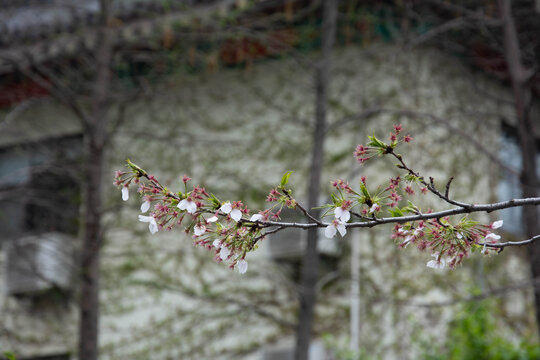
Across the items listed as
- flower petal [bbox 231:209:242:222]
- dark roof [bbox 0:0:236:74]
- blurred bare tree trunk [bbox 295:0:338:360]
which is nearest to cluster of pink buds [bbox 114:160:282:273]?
flower petal [bbox 231:209:242:222]

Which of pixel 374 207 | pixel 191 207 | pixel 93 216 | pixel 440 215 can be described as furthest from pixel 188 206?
pixel 93 216

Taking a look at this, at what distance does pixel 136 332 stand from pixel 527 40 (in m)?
5.13

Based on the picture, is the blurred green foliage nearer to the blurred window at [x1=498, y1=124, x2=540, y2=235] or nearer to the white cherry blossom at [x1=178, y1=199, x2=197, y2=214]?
the blurred window at [x1=498, y1=124, x2=540, y2=235]

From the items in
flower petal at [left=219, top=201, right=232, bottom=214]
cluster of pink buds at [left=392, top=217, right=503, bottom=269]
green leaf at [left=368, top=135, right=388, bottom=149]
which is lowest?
cluster of pink buds at [left=392, top=217, right=503, bottom=269]

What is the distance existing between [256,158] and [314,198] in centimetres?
223

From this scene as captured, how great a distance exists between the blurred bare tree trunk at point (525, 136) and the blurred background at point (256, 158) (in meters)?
0.56

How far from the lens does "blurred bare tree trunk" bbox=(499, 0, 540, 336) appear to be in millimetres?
6590

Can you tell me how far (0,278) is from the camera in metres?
10.1

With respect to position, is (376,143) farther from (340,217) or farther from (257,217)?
(257,217)

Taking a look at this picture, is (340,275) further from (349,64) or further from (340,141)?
(349,64)

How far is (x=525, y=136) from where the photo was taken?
6723mm

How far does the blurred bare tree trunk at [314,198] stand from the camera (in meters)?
7.08

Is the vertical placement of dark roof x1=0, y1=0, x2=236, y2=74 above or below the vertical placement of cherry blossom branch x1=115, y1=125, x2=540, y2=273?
above

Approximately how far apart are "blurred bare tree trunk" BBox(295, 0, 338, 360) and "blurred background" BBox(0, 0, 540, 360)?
3 centimetres
